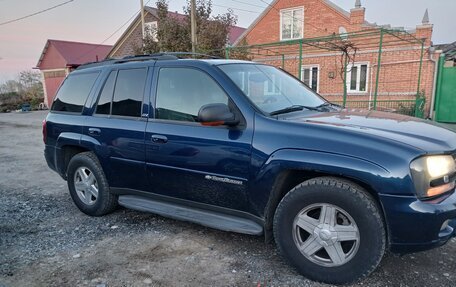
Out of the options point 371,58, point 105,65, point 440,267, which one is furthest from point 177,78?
point 371,58

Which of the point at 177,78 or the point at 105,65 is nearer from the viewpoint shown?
the point at 177,78

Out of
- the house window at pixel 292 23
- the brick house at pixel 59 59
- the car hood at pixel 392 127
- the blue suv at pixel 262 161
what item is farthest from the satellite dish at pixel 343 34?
the brick house at pixel 59 59

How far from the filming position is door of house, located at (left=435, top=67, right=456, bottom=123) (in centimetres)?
1334

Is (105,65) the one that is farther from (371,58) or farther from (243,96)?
(371,58)

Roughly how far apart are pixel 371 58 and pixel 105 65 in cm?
1467

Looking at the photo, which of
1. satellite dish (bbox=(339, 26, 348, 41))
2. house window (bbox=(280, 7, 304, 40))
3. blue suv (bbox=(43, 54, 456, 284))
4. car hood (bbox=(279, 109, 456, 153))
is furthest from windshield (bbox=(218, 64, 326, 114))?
house window (bbox=(280, 7, 304, 40))

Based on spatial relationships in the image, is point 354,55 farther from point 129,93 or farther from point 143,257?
point 143,257

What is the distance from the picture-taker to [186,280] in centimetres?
286

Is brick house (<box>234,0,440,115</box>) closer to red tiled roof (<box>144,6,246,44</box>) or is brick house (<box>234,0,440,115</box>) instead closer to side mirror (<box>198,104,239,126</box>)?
red tiled roof (<box>144,6,246,44</box>)

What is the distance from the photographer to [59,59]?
2803cm

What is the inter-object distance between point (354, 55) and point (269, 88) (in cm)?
1245

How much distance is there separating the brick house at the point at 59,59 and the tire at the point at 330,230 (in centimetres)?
2846

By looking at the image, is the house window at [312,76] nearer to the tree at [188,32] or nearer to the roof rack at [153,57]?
the tree at [188,32]

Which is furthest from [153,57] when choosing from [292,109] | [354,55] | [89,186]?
[354,55]
